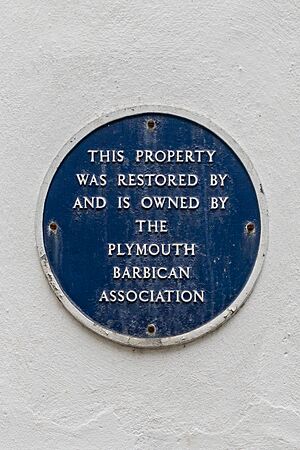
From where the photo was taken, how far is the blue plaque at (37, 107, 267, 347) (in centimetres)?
399

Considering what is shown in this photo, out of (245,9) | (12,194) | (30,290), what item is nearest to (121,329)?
(30,290)

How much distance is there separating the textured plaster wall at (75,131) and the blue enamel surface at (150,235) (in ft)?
0.26

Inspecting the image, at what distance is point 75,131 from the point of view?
13.5 ft

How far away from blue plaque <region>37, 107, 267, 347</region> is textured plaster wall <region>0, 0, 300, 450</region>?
60 millimetres

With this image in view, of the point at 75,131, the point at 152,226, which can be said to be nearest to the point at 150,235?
the point at 152,226

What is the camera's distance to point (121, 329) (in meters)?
3.97

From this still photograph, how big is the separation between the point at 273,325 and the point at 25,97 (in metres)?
1.41

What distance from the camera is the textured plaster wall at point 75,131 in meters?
3.93

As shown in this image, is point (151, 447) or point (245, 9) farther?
point (245, 9)

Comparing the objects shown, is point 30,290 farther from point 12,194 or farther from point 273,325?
point 273,325

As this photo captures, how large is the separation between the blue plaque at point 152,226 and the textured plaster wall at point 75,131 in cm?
6

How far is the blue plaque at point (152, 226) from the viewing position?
3.99 meters

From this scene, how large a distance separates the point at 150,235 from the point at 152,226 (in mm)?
38

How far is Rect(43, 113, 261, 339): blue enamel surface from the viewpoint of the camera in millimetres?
3990
